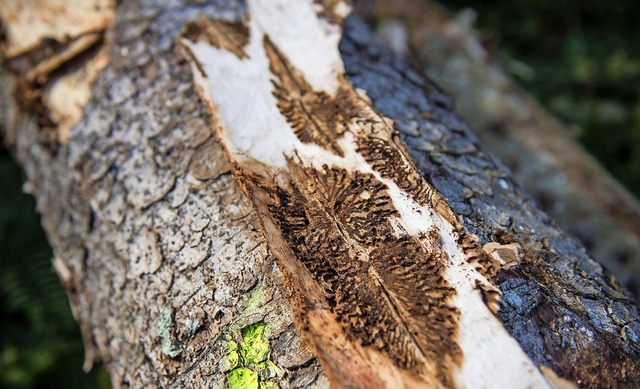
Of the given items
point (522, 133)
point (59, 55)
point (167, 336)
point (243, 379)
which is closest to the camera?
point (243, 379)

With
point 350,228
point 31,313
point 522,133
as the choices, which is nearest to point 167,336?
point 350,228

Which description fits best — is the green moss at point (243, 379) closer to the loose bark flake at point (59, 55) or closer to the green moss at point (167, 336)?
the green moss at point (167, 336)

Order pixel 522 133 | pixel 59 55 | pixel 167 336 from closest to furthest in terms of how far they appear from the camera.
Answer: pixel 167 336 < pixel 59 55 < pixel 522 133

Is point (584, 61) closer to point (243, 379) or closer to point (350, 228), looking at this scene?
point (350, 228)

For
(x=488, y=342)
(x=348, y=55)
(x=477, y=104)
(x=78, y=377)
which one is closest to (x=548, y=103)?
(x=477, y=104)

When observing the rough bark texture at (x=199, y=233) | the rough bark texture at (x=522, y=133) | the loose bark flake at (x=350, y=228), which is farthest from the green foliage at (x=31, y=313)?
the rough bark texture at (x=522, y=133)

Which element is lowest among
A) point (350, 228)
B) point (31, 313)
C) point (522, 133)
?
point (31, 313)
